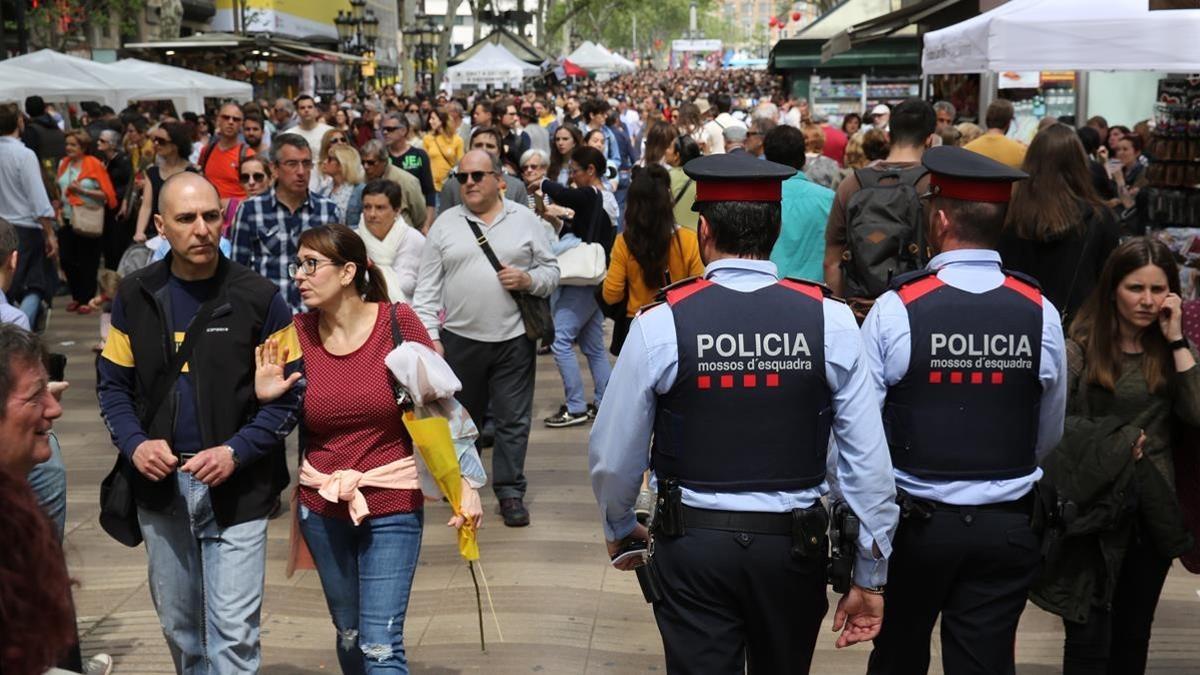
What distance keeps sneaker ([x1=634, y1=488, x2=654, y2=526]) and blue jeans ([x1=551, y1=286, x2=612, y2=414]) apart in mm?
5525

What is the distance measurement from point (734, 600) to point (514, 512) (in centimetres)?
396

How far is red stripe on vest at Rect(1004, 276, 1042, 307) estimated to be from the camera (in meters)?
4.01

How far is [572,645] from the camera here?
5.80 meters

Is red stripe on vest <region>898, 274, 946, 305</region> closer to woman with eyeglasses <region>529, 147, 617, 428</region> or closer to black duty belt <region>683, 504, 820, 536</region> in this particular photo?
black duty belt <region>683, 504, 820, 536</region>

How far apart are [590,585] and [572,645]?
762 mm

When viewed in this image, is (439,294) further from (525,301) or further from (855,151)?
(855,151)

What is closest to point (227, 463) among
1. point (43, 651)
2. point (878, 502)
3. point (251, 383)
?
point (251, 383)

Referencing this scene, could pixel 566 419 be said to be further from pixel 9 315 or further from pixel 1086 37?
pixel 9 315

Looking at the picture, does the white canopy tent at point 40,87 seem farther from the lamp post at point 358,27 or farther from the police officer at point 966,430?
the lamp post at point 358,27

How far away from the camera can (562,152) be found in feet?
43.5

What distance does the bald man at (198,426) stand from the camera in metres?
4.34

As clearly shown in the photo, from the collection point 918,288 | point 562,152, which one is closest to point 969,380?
point 918,288

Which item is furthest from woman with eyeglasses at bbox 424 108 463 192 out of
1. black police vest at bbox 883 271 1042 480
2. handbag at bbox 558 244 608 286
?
black police vest at bbox 883 271 1042 480

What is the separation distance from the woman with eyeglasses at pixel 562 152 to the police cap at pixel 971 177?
812cm
